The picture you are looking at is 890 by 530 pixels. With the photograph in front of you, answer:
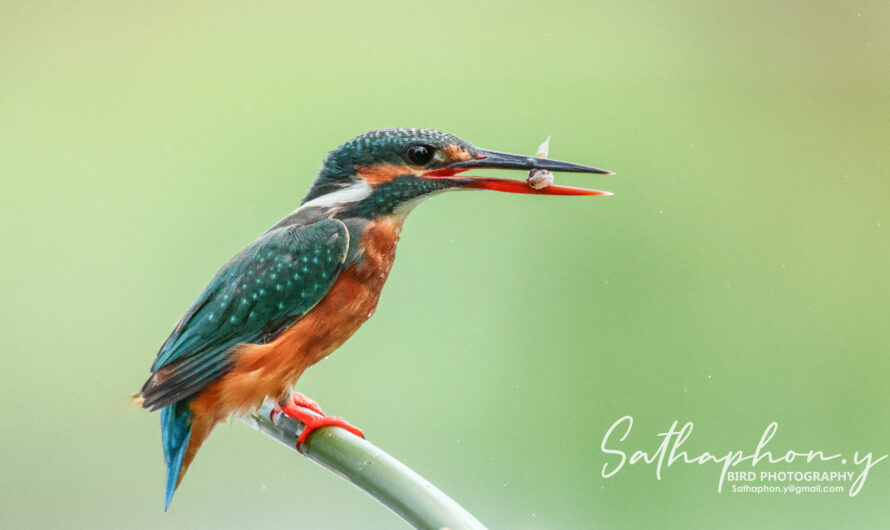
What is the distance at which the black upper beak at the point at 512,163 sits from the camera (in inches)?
28.8

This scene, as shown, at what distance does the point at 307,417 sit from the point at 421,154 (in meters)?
0.24

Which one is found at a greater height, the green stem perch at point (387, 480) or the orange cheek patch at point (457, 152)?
the orange cheek patch at point (457, 152)

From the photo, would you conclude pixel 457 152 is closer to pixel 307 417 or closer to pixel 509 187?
pixel 509 187

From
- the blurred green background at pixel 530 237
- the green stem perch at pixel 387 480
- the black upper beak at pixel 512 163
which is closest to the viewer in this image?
the green stem perch at pixel 387 480

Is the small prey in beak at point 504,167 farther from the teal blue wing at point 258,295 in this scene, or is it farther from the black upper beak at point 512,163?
the teal blue wing at point 258,295

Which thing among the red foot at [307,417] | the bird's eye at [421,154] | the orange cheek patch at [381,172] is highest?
the bird's eye at [421,154]

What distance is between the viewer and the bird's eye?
770 mm

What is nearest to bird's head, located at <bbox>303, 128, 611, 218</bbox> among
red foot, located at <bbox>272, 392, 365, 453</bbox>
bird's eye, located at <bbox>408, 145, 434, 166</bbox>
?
bird's eye, located at <bbox>408, 145, 434, 166</bbox>

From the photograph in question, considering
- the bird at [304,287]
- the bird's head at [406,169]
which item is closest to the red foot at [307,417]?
the bird at [304,287]

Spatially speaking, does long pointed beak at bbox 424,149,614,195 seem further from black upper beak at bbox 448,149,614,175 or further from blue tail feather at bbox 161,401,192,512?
blue tail feather at bbox 161,401,192,512

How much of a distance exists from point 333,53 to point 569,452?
77 centimetres

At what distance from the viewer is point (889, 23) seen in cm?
190

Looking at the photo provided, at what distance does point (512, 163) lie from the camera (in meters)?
0.75

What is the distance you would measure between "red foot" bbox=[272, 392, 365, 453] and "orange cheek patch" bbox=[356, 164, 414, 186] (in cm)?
19
